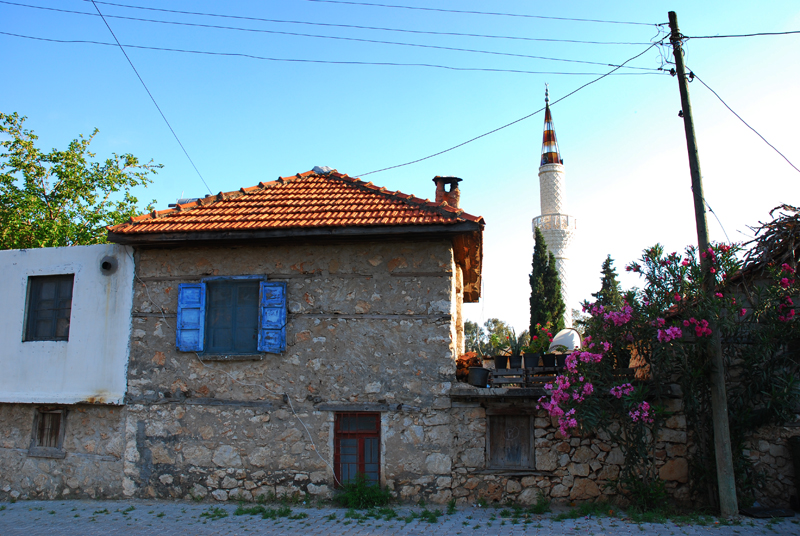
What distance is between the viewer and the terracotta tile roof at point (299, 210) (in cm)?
813

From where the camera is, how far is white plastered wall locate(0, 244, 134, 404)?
844 cm

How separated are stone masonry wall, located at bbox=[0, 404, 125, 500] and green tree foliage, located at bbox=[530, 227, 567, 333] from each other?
20.0 meters

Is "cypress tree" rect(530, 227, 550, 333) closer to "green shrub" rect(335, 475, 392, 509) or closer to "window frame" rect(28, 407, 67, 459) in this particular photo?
"green shrub" rect(335, 475, 392, 509)

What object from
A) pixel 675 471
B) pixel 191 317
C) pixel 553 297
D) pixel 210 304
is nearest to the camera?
pixel 675 471

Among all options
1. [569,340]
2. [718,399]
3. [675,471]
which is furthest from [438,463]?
[569,340]

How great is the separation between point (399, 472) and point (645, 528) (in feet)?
10.6

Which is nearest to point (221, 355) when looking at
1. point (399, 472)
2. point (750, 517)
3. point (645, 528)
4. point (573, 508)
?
point (399, 472)

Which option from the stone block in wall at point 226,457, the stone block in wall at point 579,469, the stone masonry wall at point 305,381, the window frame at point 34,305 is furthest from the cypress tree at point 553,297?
the window frame at point 34,305

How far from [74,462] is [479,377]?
6462mm

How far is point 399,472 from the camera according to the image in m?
7.69

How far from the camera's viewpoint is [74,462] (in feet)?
27.4

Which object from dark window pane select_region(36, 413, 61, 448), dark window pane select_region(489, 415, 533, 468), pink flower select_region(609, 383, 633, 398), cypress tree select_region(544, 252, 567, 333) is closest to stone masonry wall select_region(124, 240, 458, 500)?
dark window pane select_region(489, 415, 533, 468)

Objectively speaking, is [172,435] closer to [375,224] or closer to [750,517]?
[375,224]

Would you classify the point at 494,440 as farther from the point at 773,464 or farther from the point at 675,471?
the point at 773,464
